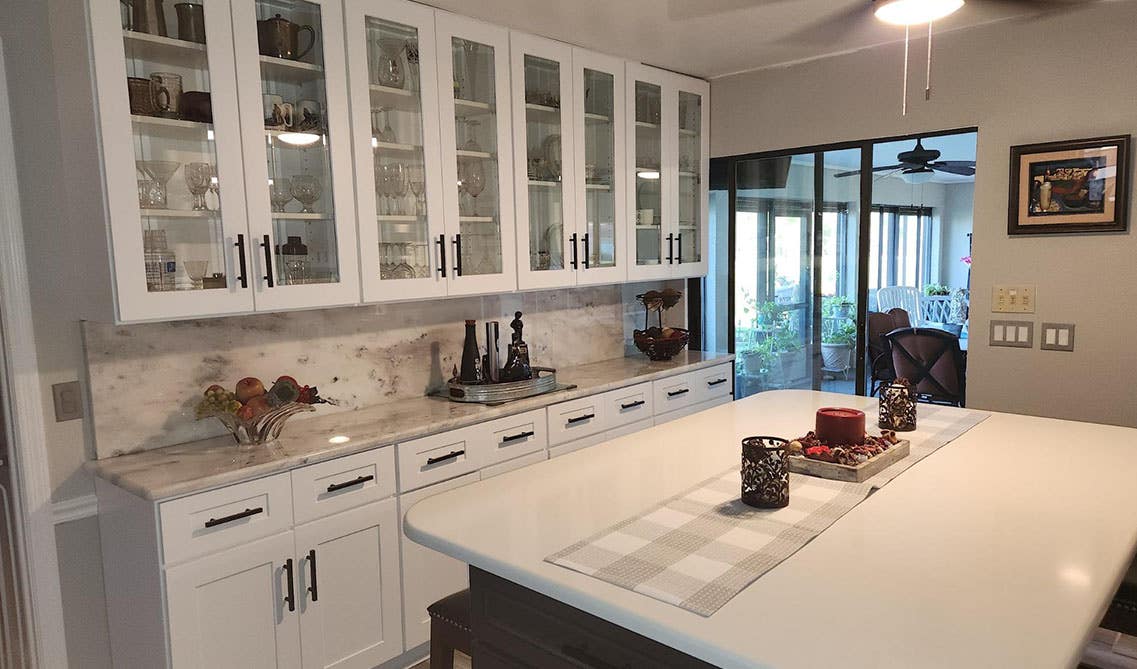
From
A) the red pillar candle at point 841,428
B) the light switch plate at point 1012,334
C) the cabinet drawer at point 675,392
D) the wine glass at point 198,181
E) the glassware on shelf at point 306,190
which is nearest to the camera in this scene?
the red pillar candle at point 841,428

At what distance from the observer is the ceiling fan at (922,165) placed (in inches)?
140

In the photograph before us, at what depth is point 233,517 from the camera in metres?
2.15

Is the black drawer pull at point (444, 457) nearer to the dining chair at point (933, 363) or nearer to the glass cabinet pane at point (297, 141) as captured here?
the glass cabinet pane at point (297, 141)

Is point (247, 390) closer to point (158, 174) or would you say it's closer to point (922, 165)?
point (158, 174)

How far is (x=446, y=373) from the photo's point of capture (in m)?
3.35

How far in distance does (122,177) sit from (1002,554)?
2338mm

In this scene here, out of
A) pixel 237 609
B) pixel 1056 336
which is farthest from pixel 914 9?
pixel 237 609

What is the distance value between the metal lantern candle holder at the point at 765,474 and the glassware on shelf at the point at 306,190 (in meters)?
1.75

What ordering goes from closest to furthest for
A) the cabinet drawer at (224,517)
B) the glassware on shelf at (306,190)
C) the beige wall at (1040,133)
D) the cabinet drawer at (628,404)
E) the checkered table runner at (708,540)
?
the checkered table runner at (708,540), the cabinet drawer at (224,517), the glassware on shelf at (306,190), the beige wall at (1040,133), the cabinet drawer at (628,404)

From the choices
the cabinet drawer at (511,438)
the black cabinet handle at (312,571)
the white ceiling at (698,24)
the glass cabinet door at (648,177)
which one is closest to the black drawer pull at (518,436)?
the cabinet drawer at (511,438)

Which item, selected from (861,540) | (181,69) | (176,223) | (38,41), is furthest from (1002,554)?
(38,41)

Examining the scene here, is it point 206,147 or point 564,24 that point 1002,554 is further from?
point 564,24

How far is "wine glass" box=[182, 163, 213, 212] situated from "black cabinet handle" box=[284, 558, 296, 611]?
1.13 metres

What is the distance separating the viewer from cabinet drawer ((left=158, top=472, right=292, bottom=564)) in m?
2.03
